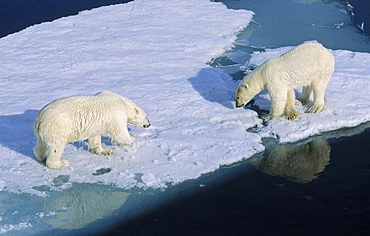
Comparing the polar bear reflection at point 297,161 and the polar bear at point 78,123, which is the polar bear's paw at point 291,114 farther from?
the polar bear at point 78,123

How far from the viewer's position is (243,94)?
778cm

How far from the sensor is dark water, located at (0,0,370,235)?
16.9 ft

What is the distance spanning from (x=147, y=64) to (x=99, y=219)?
5.18 metres

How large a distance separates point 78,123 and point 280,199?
9.08 feet

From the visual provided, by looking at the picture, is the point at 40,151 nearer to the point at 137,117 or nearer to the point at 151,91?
the point at 137,117

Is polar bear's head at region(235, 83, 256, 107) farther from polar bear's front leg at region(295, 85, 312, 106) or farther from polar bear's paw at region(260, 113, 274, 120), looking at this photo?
polar bear's front leg at region(295, 85, 312, 106)

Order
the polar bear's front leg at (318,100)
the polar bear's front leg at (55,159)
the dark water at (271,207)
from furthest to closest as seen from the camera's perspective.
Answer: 1. the polar bear's front leg at (318,100)
2. the polar bear's front leg at (55,159)
3. the dark water at (271,207)

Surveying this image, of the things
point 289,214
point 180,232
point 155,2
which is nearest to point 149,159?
point 180,232

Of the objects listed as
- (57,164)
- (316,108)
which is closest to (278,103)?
(316,108)

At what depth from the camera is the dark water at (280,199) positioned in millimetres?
5156

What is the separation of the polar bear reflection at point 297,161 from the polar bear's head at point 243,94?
124 cm

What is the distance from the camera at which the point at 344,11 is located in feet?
45.5

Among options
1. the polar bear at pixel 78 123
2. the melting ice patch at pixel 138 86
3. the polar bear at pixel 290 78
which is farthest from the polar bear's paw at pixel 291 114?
the polar bear at pixel 78 123

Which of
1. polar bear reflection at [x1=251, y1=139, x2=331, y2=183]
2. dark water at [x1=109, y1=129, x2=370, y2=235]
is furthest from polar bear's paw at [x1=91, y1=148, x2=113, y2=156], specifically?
polar bear reflection at [x1=251, y1=139, x2=331, y2=183]
